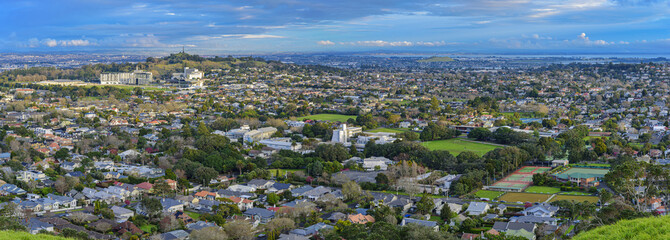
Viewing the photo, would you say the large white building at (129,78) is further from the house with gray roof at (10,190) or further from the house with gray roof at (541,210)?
the house with gray roof at (541,210)

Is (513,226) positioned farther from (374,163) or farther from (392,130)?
(392,130)

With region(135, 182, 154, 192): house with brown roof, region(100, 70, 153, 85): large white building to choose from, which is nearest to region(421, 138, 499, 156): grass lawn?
region(135, 182, 154, 192): house with brown roof

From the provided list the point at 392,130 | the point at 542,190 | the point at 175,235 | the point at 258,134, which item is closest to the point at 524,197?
the point at 542,190

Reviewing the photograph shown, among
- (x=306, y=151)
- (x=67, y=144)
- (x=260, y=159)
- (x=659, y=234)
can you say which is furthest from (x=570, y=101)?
(x=659, y=234)

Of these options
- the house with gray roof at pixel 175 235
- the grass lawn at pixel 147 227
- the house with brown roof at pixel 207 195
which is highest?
the house with gray roof at pixel 175 235

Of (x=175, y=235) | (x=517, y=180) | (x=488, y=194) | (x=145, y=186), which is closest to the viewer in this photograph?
(x=175, y=235)

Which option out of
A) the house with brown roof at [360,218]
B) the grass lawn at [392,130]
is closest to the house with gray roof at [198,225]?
the house with brown roof at [360,218]
